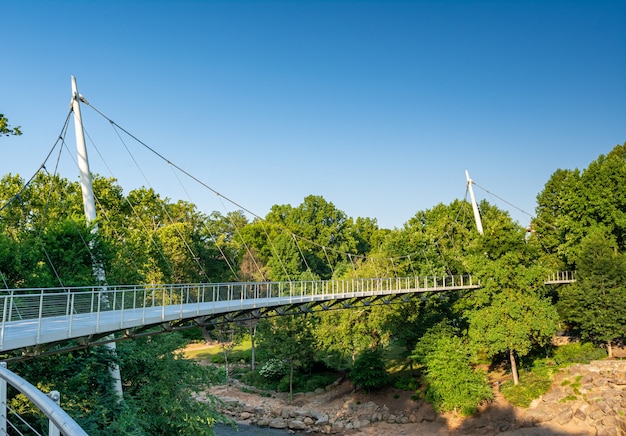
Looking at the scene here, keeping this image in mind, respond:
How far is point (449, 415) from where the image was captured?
25.2 metres

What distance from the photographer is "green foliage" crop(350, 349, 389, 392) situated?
1135 inches

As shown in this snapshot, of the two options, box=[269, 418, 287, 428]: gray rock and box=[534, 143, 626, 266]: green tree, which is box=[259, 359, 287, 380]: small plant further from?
box=[534, 143, 626, 266]: green tree

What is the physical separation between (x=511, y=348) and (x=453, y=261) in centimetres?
1219

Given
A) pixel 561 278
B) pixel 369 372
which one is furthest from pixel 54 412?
pixel 561 278

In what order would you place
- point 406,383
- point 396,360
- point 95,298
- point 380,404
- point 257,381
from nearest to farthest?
1. point 95,298
2. point 380,404
3. point 406,383
4. point 257,381
5. point 396,360

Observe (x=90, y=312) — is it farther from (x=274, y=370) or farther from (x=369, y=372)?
(x=274, y=370)

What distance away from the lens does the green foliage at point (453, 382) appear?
24.3 meters

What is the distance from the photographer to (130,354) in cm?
1569

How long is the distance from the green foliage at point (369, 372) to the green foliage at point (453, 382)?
3.18m

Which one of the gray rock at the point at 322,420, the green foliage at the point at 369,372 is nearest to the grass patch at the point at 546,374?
the green foliage at the point at 369,372

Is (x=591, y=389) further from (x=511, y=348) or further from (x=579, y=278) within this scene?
(x=579, y=278)

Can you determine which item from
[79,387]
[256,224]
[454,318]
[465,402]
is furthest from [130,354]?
[256,224]

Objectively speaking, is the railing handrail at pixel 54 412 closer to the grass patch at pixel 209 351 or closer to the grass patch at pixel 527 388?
the grass patch at pixel 527 388

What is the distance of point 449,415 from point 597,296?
36.9 ft
